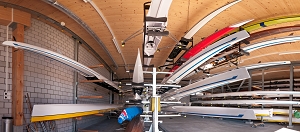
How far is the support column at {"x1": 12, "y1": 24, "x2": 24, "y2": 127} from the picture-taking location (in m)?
4.29

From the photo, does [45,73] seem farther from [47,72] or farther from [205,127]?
[205,127]

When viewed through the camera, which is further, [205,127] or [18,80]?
[205,127]

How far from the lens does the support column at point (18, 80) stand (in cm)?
429

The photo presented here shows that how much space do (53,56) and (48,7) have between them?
5.16 ft

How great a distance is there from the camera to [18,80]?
4.38m

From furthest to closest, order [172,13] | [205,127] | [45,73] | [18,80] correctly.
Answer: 1. [205,127]
2. [45,73]
3. [172,13]
4. [18,80]

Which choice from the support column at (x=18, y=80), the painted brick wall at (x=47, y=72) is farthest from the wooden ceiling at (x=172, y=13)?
the support column at (x=18, y=80)

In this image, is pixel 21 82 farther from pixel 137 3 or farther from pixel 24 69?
pixel 137 3

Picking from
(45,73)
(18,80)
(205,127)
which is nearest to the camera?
(18,80)

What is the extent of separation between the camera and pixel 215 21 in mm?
5613

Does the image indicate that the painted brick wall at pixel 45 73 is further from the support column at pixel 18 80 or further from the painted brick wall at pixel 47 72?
the support column at pixel 18 80

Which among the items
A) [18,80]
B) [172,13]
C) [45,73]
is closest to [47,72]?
[45,73]

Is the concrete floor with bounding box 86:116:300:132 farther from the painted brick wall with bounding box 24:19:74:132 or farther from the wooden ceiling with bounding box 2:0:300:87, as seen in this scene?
the wooden ceiling with bounding box 2:0:300:87

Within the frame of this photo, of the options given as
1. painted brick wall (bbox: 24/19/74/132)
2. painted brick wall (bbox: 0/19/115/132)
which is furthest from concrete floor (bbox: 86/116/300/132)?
painted brick wall (bbox: 24/19/74/132)
